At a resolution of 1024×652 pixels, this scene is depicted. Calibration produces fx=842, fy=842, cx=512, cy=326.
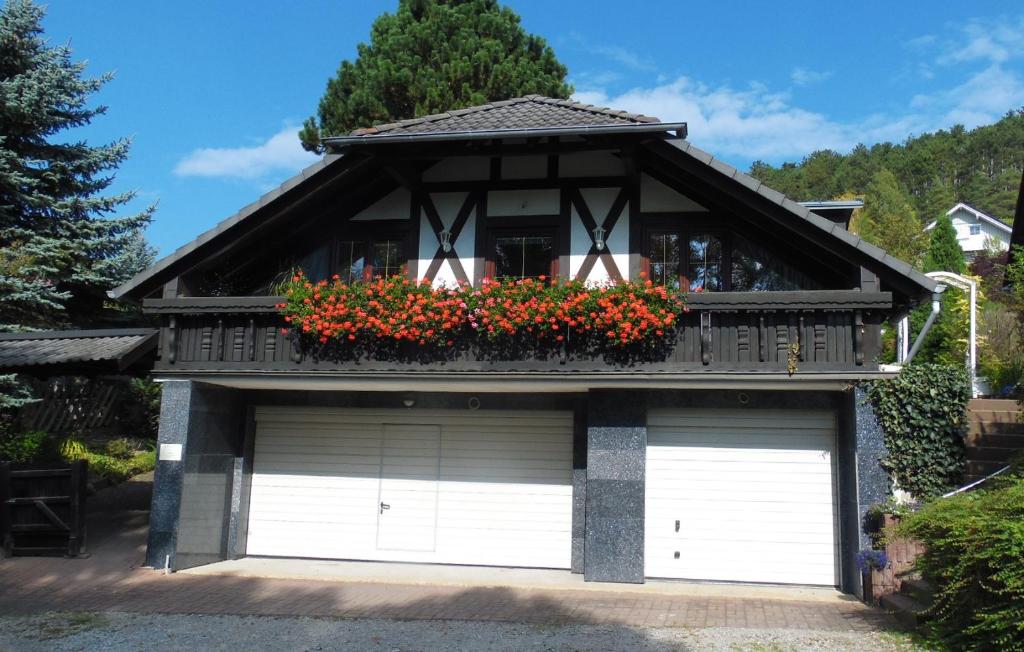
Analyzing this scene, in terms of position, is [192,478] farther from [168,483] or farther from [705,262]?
[705,262]

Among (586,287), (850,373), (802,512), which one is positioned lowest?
(802,512)

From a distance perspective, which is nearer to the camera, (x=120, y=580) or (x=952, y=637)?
(x=952, y=637)

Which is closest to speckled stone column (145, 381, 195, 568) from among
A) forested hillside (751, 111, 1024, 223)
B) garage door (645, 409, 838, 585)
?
garage door (645, 409, 838, 585)

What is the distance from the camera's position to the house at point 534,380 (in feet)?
34.3

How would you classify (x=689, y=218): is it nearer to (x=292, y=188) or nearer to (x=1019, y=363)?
(x=1019, y=363)

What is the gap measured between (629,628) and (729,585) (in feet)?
10.5

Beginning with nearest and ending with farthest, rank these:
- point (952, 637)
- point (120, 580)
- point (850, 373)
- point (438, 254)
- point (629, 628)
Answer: point (952, 637) < point (629, 628) < point (850, 373) < point (120, 580) < point (438, 254)

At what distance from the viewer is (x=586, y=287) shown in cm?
1062

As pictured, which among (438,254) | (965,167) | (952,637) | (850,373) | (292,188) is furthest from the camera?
(965,167)

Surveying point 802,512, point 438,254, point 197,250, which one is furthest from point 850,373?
point 197,250

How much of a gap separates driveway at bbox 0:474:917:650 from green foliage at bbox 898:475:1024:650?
30.7 inches

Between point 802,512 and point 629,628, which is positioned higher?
point 802,512

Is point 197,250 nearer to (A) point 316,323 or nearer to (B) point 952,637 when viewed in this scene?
(A) point 316,323

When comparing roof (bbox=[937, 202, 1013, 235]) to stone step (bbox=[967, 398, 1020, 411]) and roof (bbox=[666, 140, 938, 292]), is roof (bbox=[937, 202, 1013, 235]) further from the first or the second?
roof (bbox=[666, 140, 938, 292])
